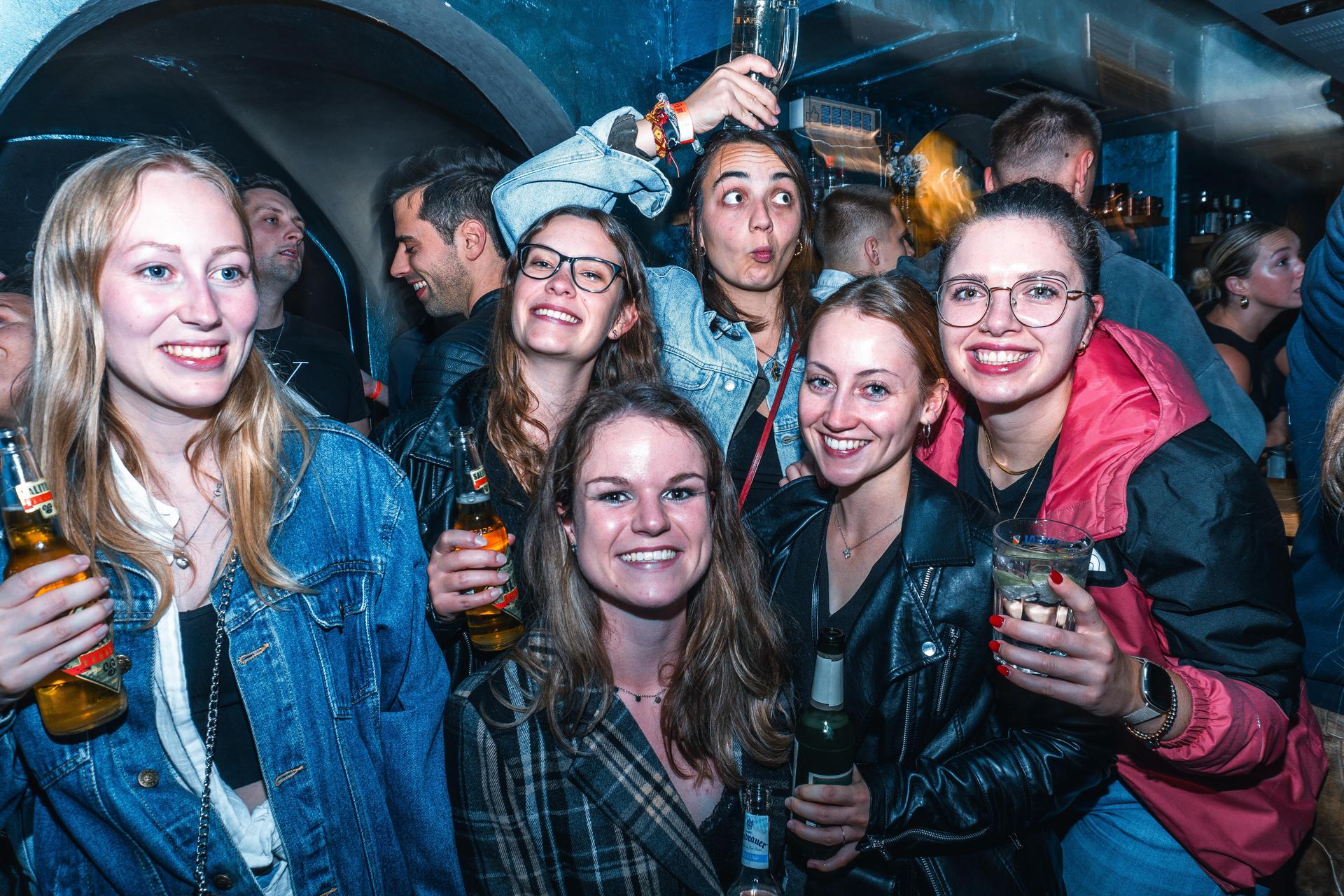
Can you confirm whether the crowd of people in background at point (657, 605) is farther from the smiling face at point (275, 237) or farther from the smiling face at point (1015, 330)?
the smiling face at point (275, 237)

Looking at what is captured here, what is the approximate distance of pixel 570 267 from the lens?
2.23 m

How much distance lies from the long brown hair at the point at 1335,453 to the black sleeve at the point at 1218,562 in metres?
0.14

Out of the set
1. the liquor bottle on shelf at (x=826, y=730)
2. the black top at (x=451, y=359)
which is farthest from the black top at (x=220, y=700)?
the black top at (x=451, y=359)

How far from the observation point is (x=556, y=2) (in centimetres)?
339

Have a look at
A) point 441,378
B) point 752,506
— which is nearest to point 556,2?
point 441,378

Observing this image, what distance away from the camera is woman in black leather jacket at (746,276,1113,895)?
5.25 feet

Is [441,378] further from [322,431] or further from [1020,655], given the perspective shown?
[1020,655]

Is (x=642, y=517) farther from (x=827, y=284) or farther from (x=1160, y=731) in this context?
(x=827, y=284)

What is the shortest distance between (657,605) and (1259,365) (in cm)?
498

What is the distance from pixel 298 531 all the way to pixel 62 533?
38 centimetres

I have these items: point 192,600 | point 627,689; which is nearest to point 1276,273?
point 627,689

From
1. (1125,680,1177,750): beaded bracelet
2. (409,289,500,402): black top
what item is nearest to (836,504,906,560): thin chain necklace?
(1125,680,1177,750): beaded bracelet

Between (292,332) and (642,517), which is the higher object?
(292,332)

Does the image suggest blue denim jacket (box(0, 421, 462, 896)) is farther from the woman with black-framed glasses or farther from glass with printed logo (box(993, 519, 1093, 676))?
glass with printed logo (box(993, 519, 1093, 676))
